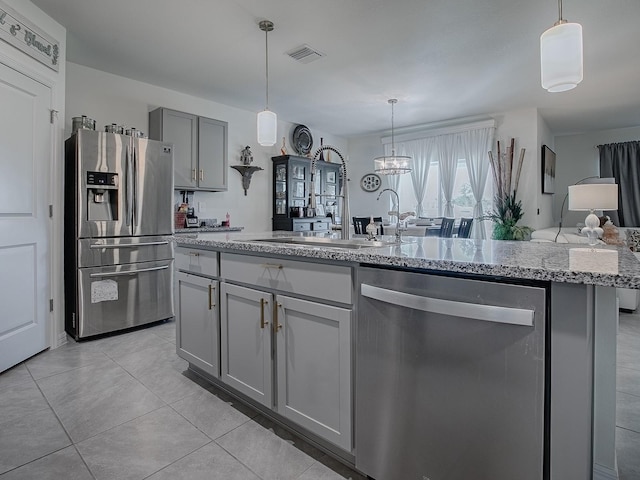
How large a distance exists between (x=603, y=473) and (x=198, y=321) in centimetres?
194

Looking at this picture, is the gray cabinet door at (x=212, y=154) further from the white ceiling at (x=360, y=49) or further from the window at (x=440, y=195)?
the window at (x=440, y=195)

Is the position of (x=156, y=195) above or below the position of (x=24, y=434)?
above

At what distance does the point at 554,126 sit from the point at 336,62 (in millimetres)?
4951

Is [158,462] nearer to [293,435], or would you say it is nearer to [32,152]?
[293,435]

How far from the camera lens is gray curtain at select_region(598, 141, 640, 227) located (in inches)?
256

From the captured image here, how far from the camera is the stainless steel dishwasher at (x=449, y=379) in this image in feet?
3.27

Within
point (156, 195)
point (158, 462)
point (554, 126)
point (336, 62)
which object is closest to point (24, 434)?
point (158, 462)

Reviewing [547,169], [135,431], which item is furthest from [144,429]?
[547,169]

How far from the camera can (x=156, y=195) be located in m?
3.52

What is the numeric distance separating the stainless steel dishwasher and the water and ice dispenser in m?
2.77

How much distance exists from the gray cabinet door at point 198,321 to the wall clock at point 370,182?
17.5ft

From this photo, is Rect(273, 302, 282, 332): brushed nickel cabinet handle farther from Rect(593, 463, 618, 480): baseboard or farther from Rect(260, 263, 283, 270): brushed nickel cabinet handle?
Rect(593, 463, 618, 480): baseboard

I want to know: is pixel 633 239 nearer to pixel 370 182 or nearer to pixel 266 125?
pixel 370 182

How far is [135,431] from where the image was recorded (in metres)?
1.79
